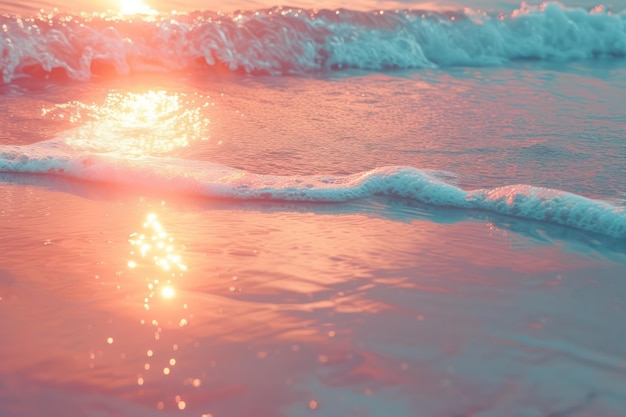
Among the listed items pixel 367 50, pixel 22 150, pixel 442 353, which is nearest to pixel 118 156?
pixel 22 150

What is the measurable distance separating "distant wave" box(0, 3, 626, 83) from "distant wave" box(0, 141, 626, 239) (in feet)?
9.01

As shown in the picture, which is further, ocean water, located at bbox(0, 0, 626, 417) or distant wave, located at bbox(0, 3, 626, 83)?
distant wave, located at bbox(0, 3, 626, 83)

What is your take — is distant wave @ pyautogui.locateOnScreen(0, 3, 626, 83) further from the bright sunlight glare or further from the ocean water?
the bright sunlight glare

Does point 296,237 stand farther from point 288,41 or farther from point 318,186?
point 288,41

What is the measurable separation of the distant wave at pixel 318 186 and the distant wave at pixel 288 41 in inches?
108

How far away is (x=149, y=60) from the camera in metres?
6.88

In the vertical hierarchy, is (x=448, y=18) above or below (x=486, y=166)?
above

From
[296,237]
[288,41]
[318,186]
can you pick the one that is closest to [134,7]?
[288,41]

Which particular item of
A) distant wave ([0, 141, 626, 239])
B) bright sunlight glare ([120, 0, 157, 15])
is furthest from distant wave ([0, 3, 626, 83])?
distant wave ([0, 141, 626, 239])

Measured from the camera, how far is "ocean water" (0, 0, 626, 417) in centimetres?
182

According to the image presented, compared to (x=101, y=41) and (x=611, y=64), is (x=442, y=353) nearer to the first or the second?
(x=101, y=41)

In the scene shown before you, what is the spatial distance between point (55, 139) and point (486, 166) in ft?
8.89

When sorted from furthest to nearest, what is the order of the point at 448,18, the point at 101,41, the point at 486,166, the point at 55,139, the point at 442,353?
1. the point at 448,18
2. the point at 101,41
3. the point at 55,139
4. the point at 486,166
5. the point at 442,353

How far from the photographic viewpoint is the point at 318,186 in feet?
11.7
